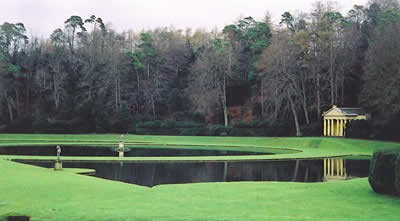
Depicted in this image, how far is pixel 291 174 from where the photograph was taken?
29359mm

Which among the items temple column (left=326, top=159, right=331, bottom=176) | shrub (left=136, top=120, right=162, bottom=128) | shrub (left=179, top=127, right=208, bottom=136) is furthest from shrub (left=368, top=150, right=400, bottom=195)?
shrub (left=136, top=120, right=162, bottom=128)

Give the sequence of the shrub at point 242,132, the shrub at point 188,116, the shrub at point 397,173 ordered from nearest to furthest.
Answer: the shrub at point 397,173 → the shrub at point 242,132 → the shrub at point 188,116

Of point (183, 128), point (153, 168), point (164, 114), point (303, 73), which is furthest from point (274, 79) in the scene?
point (153, 168)

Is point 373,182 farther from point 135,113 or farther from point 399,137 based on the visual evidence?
point 135,113

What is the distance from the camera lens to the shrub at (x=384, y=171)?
56.6ft

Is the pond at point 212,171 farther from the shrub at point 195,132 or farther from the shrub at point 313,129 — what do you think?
the shrub at point 195,132

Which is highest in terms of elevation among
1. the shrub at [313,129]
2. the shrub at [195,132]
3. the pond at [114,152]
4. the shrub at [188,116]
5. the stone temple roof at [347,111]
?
the stone temple roof at [347,111]

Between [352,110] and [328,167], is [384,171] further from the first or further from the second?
[352,110]

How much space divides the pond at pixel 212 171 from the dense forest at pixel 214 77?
18096 millimetres

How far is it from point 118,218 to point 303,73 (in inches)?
2160

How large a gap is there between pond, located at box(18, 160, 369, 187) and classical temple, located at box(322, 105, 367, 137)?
2177 centimetres

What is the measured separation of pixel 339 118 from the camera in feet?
196

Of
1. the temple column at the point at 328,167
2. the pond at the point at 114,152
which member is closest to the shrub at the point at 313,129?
the pond at the point at 114,152

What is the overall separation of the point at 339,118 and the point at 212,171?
32649 mm
